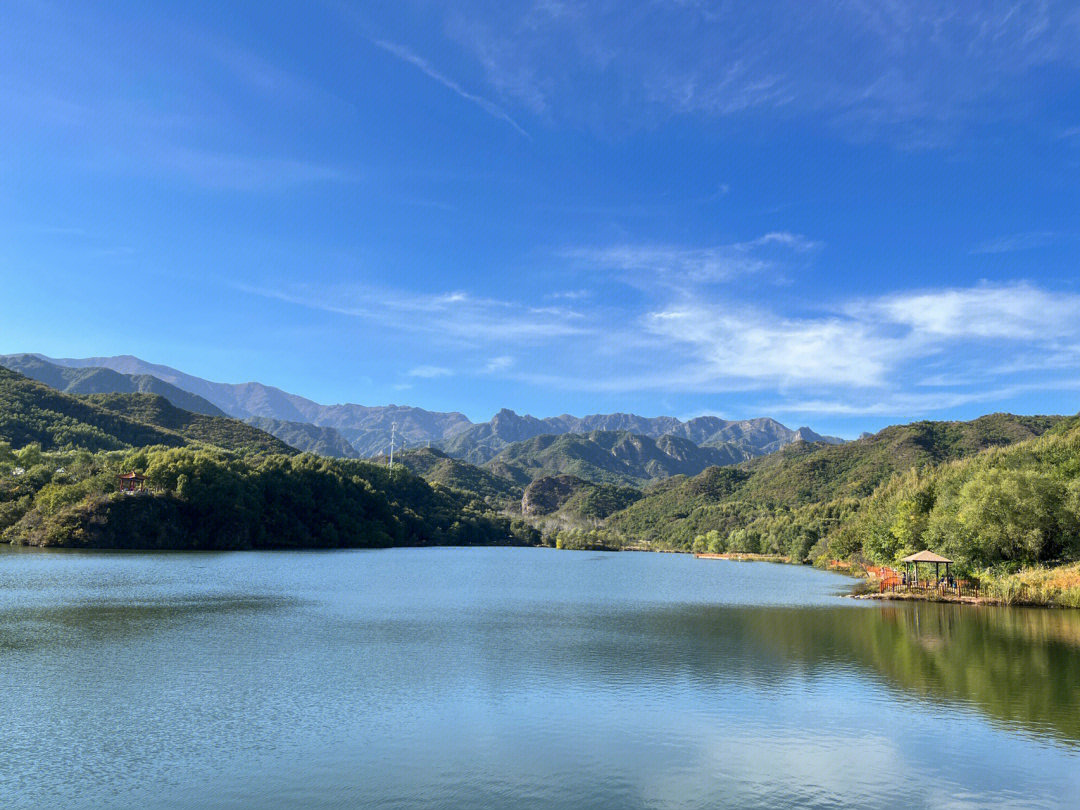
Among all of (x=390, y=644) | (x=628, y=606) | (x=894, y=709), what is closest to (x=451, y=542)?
(x=628, y=606)

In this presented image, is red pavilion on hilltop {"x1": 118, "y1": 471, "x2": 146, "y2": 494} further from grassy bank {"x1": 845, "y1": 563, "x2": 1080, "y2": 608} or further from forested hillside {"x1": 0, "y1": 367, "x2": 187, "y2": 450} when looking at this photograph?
grassy bank {"x1": 845, "y1": 563, "x2": 1080, "y2": 608}

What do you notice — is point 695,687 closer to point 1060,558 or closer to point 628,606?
point 628,606

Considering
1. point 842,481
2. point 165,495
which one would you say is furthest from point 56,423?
point 842,481

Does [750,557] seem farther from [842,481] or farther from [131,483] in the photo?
[131,483]

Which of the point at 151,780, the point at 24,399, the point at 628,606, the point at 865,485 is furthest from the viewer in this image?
the point at 24,399

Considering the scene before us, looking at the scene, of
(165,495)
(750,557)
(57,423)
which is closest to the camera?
(165,495)

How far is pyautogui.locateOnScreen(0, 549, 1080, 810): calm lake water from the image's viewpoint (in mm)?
15875

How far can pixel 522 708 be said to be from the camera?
2234 centimetres

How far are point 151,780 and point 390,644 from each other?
685 inches

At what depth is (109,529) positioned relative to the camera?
102188mm

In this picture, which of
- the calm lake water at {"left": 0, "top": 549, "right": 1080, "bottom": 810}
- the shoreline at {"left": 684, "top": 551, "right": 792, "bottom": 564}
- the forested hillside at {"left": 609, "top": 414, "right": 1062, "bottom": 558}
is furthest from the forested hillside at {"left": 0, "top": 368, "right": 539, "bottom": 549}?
the forested hillside at {"left": 609, "top": 414, "right": 1062, "bottom": 558}

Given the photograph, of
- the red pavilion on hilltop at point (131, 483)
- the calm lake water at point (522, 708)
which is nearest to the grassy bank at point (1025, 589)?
the calm lake water at point (522, 708)

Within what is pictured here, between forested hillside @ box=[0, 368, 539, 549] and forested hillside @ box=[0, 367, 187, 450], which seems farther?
forested hillside @ box=[0, 367, 187, 450]

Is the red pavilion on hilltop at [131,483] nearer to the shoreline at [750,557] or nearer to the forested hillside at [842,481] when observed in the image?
the shoreline at [750,557]
